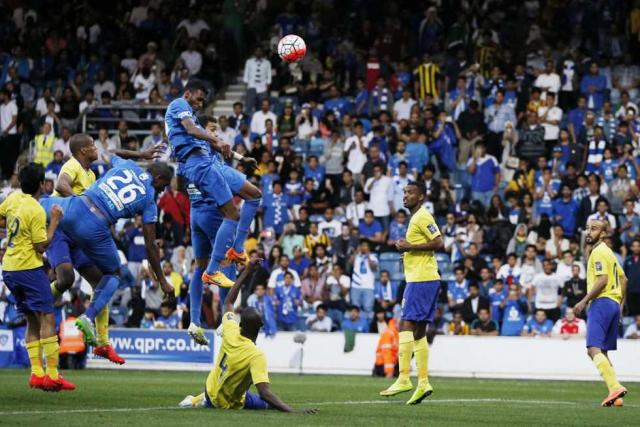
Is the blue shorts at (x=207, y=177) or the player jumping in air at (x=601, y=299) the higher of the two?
the blue shorts at (x=207, y=177)

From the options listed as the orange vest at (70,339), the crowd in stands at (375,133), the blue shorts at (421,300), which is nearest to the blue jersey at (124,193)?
the blue shorts at (421,300)

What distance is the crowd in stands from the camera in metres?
29.3

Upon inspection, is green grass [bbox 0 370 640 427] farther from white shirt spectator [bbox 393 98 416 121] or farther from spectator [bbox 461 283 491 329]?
white shirt spectator [bbox 393 98 416 121]

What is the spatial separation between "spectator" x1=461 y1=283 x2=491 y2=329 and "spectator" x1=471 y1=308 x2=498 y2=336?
28 centimetres

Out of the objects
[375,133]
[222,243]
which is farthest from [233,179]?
[375,133]

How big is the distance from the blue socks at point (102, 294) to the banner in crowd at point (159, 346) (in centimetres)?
1051

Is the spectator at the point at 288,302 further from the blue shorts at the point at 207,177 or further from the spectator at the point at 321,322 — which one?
the blue shorts at the point at 207,177

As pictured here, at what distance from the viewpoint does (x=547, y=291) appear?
28.1m

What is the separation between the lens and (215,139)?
1653cm

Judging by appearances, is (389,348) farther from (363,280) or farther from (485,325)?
(363,280)

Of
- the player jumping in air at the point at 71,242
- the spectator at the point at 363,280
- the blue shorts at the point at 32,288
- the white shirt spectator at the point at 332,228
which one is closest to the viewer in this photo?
the blue shorts at the point at 32,288

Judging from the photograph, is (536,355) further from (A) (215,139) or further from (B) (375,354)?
(A) (215,139)

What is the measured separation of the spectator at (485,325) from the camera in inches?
1097

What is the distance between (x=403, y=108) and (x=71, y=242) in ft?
56.8
